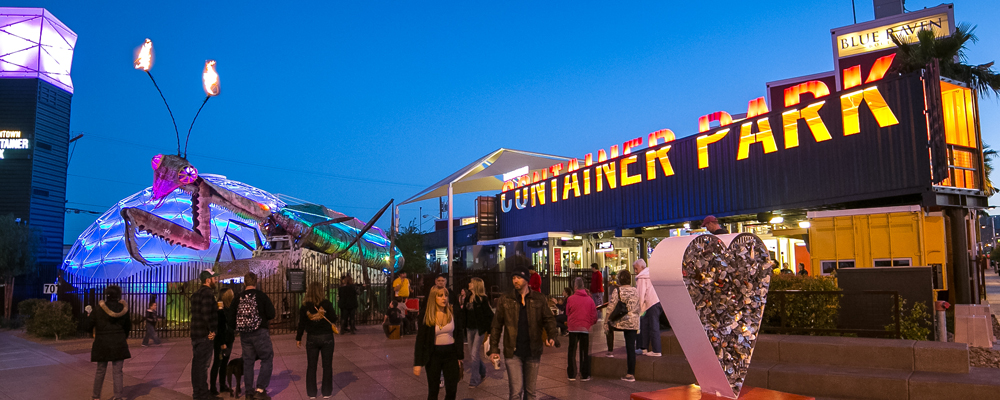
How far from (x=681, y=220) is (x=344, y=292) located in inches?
427

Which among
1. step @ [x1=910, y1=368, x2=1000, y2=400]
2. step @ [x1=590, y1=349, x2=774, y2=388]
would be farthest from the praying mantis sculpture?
step @ [x1=910, y1=368, x2=1000, y2=400]

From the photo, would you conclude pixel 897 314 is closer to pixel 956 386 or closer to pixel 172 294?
pixel 956 386

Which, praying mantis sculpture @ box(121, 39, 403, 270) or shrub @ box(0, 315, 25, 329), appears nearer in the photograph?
praying mantis sculpture @ box(121, 39, 403, 270)

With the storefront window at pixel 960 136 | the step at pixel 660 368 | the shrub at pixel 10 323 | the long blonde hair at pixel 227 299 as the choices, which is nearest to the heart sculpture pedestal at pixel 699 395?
the step at pixel 660 368

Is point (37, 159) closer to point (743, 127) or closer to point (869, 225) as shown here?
point (743, 127)

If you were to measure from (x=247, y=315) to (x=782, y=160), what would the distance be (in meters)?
14.0

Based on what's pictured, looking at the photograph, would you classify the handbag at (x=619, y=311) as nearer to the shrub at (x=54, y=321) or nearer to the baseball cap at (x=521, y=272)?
the baseball cap at (x=521, y=272)

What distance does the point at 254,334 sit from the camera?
784 cm

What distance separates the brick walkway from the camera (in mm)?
8328

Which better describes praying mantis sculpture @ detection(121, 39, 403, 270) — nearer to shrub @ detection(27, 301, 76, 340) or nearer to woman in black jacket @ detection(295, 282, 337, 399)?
shrub @ detection(27, 301, 76, 340)

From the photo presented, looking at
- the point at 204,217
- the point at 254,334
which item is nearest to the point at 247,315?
the point at 254,334

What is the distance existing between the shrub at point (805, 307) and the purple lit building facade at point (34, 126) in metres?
31.2

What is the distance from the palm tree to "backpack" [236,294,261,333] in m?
15.3

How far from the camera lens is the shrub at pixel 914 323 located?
8.62 metres
